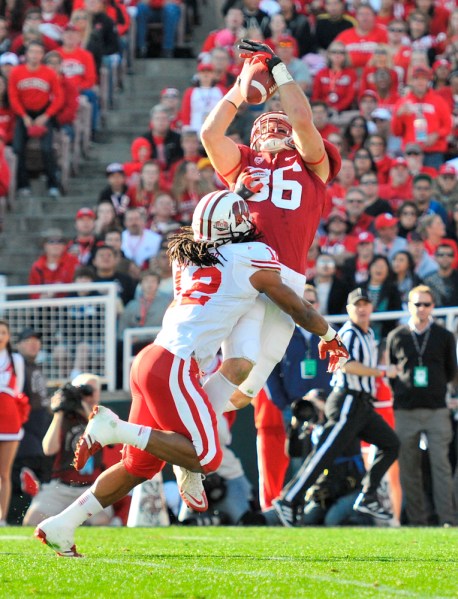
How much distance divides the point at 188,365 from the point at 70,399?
445 centimetres

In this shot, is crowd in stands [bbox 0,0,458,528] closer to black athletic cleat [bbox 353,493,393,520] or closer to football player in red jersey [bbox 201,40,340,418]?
black athletic cleat [bbox 353,493,393,520]

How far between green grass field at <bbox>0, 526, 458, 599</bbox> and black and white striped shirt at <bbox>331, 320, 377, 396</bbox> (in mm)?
2054

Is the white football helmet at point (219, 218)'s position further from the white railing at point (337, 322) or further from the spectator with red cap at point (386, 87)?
the spectator with red cap at point (386, 87)

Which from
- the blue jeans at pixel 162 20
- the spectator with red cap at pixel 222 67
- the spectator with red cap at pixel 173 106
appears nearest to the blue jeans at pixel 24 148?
the spectator with red cap at pixel 173 106

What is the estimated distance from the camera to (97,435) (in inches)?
278

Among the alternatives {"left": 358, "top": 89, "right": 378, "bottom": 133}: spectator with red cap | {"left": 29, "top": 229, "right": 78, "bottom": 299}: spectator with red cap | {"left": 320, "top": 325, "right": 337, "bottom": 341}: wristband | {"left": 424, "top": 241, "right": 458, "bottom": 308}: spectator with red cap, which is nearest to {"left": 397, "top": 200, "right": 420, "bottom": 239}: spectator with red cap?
{"left": 424, "top": 241, "right": 458, "bottom": 308}: spectator with red cap

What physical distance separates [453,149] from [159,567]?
1069cm

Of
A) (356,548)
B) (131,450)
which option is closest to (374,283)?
(356,548)

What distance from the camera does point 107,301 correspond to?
1382 centimetres

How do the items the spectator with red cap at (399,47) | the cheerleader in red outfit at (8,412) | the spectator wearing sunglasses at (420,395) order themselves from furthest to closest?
Result: the spectator with red cap at (399,47), the spectator wearing sunglasses at (420,395), the cheerleader in red outfit at (8,412)

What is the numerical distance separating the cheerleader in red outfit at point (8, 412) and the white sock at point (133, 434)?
15.8ft

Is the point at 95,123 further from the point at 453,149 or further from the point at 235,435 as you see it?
the point at 235,435

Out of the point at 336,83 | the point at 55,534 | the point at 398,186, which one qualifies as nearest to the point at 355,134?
the point at 398,186

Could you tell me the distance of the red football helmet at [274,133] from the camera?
8.23 m
